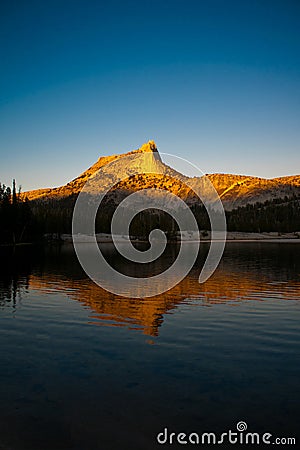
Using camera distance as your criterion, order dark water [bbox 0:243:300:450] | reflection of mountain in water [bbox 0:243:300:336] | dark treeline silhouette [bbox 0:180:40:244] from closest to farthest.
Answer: dark water [bbox 0:243:300:450] → reflection of mountain in water [bbox 0:243:300:336] → dark treeline silhouette [bbox 0:180:40:244]

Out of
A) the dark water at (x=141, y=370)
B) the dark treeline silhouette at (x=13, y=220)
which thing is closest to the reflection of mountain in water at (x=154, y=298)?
the dark water at (x=141, y=370)

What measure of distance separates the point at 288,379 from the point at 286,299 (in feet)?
55.7

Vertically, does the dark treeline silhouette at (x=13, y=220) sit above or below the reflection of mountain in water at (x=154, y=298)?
above

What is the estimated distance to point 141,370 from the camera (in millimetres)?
14633

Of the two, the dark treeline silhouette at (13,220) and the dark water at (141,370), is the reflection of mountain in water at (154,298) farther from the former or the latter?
the dark treeline silhouette at (13,220)

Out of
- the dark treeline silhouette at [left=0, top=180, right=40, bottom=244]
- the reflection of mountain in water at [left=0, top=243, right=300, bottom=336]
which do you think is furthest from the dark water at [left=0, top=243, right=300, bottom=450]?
the dark treeline silhouette at [left=0, top=180, right=40, bottom=244]

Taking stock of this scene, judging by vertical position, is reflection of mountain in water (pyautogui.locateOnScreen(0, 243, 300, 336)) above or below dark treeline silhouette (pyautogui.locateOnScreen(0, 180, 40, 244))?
below

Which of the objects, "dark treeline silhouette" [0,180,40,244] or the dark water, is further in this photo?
"dark treeline silhouette" [0,180,40,244]

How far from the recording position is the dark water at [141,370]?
1038cm

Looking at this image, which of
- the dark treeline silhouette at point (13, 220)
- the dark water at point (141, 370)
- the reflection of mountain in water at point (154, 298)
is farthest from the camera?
the dark treeline silhouette at point (13, 220)

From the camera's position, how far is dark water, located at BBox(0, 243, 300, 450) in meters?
10.4

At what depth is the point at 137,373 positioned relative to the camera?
14336mm

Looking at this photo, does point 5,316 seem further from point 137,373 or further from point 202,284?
point 202,284

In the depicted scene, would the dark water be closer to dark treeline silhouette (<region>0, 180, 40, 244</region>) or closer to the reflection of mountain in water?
the reflection of mountain in water
